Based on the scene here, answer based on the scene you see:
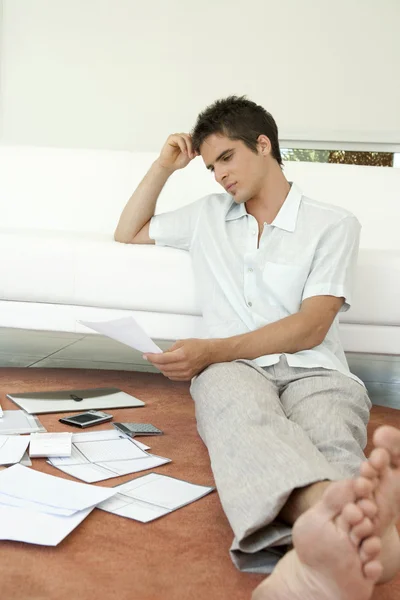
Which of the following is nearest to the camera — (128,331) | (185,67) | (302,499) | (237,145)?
(302,499)

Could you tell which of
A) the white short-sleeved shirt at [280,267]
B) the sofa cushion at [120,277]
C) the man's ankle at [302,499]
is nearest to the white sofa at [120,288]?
the sofa cushion at [120,277]

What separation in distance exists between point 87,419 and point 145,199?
0.66 m

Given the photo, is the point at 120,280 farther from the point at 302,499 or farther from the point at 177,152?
the point at 302,499

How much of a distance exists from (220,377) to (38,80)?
4214 millimetres

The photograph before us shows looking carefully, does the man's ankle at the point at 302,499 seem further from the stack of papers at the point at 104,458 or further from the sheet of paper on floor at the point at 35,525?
the stack of papers at the point at 104,458

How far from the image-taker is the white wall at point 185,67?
188 inches

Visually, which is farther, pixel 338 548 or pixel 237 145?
pixel 237 145

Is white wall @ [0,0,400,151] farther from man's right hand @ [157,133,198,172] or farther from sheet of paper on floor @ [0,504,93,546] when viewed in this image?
sheet of paper on floor @ [0,504,93,546]

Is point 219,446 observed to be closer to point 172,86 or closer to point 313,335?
point 313,335

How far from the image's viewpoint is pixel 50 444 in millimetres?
1591

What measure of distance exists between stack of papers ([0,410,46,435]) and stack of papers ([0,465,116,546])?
0.30 m

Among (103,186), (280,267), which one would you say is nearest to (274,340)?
(280,267)

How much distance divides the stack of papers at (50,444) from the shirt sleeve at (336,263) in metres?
0.66

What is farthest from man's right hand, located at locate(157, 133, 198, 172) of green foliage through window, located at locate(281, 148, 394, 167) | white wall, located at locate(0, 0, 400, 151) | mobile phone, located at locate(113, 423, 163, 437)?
green foliage through window, located at locate(281, 148, 394, 167)
